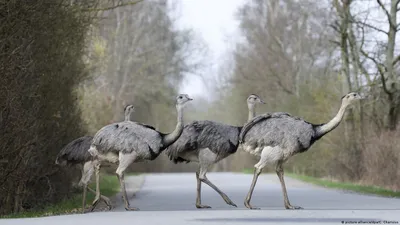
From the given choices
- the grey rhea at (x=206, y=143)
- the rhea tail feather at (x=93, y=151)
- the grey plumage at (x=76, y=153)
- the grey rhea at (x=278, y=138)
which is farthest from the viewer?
the grey plumage at (x=76, y=153)

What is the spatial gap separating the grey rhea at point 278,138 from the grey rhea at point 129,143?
→ 143 centimetres

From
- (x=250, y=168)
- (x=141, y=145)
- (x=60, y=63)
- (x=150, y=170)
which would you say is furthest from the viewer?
(x=150, y=170)

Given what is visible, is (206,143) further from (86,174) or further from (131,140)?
(86,174)

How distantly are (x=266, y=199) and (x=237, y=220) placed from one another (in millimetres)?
8189

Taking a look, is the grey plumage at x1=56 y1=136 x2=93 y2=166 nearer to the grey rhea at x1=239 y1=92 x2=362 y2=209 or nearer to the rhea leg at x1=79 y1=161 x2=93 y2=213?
the rhea leg at x1=79 y1=161 x2=93 y2=213

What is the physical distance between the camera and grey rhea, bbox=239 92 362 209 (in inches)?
704

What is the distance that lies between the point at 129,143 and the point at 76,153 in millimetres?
2592

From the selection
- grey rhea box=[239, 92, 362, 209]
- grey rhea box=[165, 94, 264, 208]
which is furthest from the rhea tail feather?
grey rhea box=[239, 92, 362, 209]

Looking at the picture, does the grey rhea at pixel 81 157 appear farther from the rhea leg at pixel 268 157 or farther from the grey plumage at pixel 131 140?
the rhea leg at pixel 268 157

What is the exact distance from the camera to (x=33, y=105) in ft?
66.4

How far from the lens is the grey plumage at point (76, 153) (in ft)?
64.7

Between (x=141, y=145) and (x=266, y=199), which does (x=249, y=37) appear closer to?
(x=266, y=199)

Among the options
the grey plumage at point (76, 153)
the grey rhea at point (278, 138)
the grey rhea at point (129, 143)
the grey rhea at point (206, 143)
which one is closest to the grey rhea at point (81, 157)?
the grey plumage at point (76, 153)

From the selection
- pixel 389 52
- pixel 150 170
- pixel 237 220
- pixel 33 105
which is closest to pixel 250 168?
pixel 150 170
